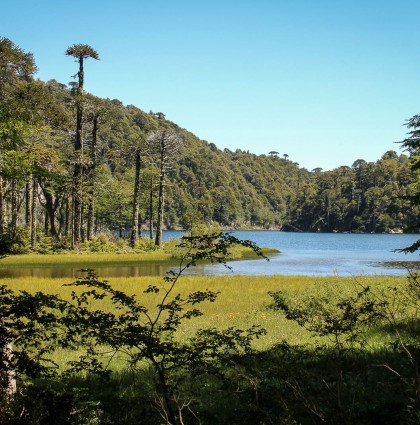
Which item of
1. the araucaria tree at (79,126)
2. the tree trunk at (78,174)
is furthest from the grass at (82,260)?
the araucaria tree at (79,126)

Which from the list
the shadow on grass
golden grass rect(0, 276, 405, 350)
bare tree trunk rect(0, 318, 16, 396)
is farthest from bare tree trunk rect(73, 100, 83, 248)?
bare tree trunk rect(0, 318, 16, 396)

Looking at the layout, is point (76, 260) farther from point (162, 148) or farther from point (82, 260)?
point (162, 148)

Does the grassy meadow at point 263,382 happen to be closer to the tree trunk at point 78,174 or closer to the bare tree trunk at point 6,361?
the bare tree trunk at point 6,361

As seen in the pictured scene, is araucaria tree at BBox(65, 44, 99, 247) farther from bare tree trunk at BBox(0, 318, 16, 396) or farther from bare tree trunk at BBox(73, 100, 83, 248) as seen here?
bare tree trunk at BBox(0, 318, 16, 396)

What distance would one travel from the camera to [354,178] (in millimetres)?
169125

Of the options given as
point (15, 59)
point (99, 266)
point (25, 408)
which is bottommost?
point (99, 266)

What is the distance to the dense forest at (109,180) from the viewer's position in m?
34.8

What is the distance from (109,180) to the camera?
54312mm

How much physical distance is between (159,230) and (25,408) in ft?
150

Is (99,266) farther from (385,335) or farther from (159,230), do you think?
(385,335)

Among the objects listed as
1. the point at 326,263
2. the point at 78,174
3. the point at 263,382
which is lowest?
the point at 326,263

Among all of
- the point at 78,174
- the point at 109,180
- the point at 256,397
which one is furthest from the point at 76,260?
the point at 256,397

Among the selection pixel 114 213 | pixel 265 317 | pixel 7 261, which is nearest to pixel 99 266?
pixel 7 261

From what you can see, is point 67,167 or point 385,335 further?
point 67,167
